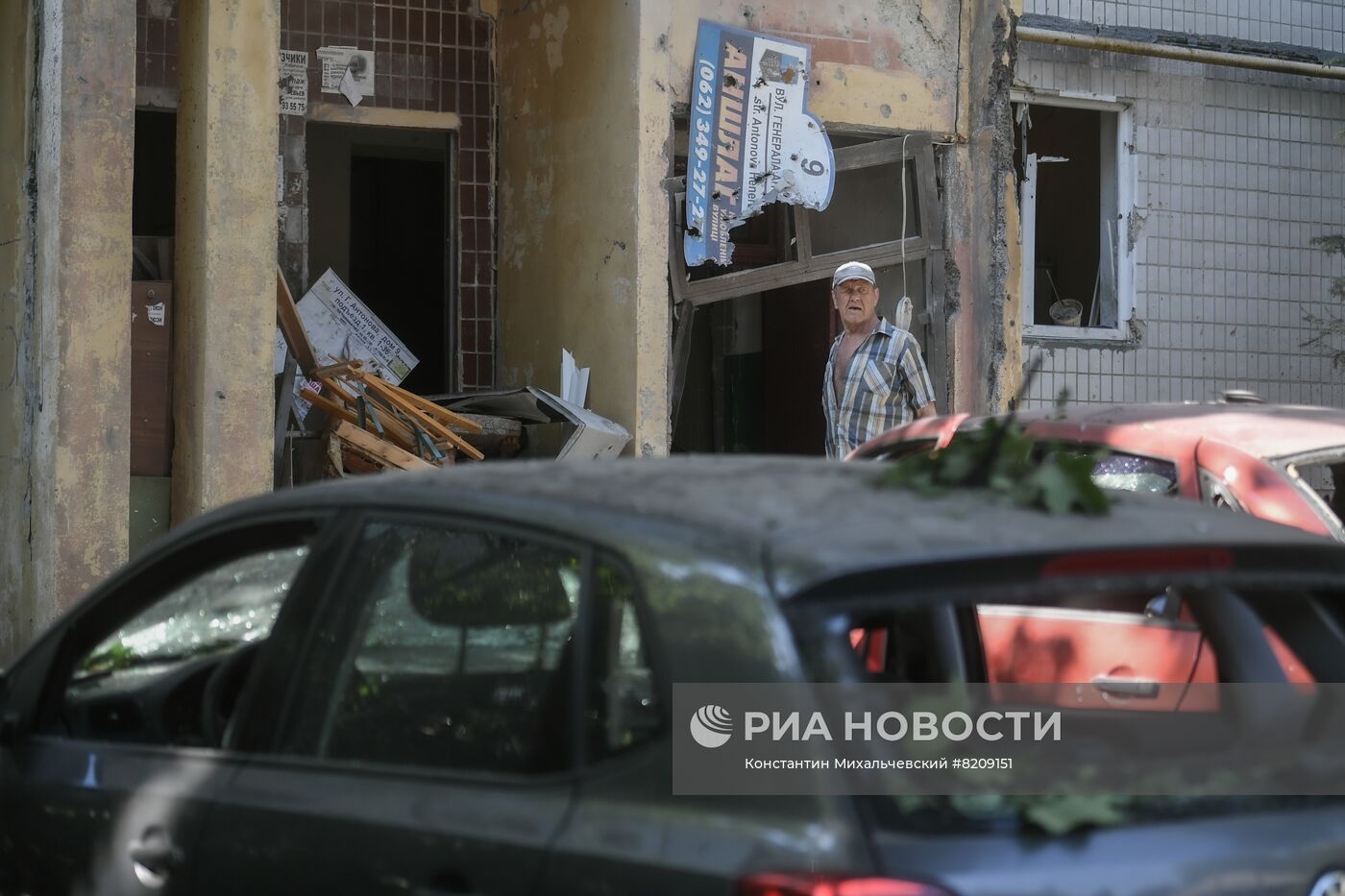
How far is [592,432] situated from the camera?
9570 millimetres

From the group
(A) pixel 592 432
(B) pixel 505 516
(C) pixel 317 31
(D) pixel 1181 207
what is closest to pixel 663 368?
(A) pixel 592 432

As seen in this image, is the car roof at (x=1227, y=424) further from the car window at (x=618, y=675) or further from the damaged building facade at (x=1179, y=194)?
the damaged building facade at (x=1179, y=194)

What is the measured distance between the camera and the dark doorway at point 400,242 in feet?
44.0

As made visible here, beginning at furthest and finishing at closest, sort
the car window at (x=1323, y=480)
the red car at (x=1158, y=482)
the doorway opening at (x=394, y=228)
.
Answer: the doorway opening at (x=394, y=228), the car window at (x=1323, y=480), the red car at (x=1158, y=482)

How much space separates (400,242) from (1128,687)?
37.7ft

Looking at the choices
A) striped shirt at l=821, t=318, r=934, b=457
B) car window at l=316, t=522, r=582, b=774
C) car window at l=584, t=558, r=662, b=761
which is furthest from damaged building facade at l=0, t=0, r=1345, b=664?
car window at l=584, t=558, r=662, b=761

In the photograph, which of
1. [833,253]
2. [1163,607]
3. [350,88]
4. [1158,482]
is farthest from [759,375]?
[1163,607]

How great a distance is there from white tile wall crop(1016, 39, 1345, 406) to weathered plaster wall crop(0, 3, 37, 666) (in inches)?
264

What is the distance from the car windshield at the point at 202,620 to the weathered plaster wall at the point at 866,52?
272 inches

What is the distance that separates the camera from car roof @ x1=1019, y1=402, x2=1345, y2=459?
5082mm

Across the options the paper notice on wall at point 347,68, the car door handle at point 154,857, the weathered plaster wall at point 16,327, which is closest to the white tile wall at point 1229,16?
the paper notice on wall at point 347,68

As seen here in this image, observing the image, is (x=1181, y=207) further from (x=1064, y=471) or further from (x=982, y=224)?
(x=1064, y=471)

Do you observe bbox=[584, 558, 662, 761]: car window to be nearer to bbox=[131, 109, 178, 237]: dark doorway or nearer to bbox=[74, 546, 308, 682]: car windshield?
bbox=[74, 546, 308, 682]: car windshield

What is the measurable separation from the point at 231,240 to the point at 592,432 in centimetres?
225
